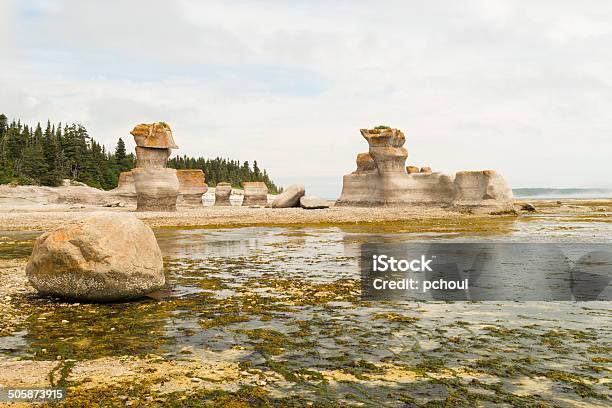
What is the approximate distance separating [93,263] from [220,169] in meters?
115

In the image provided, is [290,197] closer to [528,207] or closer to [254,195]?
[254,195]

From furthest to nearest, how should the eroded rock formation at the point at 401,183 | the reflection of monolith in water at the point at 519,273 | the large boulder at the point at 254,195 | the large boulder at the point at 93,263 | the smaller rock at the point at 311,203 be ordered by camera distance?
the large boulder at the point at 254,195
the smaller rock at the point at 311,203
the eroded rock formation at the point at 401,183
the reflection of monolith in water at the point at 519,273
the large boulder at the point at 93,263

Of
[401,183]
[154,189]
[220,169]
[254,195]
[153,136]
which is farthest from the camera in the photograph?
[220,169]

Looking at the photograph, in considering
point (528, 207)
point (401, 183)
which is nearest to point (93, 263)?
point (401, 183)

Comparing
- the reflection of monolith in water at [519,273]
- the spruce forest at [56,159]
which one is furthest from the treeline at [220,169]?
the reflection of monolith in water at [519,273]

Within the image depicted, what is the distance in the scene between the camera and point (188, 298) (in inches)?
400

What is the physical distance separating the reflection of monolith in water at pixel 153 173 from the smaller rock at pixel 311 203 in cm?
1599

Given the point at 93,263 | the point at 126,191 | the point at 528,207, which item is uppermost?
the point at 126,191

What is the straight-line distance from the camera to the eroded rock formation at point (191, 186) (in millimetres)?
62812

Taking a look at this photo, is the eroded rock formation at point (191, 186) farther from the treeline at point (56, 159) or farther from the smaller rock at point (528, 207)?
the smaller rock at point (528, 207)

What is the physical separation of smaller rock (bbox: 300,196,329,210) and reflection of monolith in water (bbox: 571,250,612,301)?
39.7 m

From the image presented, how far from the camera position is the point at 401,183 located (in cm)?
5306

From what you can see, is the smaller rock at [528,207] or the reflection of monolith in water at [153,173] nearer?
the reflection of monolith in water at [153,173]

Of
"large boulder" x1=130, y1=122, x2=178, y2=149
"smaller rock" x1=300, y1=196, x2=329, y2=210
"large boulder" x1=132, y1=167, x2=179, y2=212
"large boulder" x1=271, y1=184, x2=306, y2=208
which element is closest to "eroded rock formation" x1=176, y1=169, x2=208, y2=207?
"large boulder" x1=271, y1=184, x2=306, y2=208
